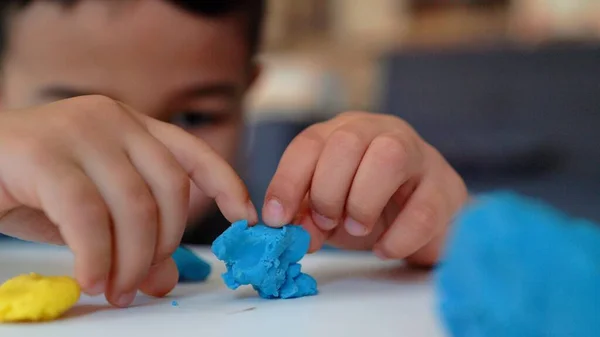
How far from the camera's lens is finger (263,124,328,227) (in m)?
0.42

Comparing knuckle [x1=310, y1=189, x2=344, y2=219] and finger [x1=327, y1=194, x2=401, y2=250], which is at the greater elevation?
knuckle [x1=310, y1=189, x2=344, y2=219]

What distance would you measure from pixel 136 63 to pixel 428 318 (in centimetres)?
67

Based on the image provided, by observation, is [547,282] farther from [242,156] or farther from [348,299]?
[242,156]

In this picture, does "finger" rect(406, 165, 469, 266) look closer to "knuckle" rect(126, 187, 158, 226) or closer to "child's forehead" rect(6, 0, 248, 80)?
"knuckle" rect(126, 187, 158, 226)

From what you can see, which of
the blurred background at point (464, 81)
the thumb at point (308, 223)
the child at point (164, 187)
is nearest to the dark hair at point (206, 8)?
the child at point (164, 187)

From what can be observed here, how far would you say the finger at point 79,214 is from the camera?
1.12 ft

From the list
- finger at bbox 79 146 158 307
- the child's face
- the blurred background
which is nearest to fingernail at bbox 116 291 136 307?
finger at bbox 79 146 158 307

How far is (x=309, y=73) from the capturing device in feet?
9.85

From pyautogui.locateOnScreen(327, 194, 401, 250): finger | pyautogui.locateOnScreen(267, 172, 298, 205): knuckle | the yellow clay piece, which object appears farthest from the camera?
pyautogui.locateOnScreen(327, 194, 401, 250): finger

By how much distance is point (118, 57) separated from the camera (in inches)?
35.1

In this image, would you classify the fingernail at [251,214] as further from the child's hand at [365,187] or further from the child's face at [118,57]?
the child's face at [118,57]

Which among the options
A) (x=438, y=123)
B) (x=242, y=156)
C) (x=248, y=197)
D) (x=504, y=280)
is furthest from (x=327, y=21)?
(x=504, y=280)

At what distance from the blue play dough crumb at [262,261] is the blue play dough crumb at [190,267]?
0.08 meters

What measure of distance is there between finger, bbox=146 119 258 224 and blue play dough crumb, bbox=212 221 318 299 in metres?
0.01
